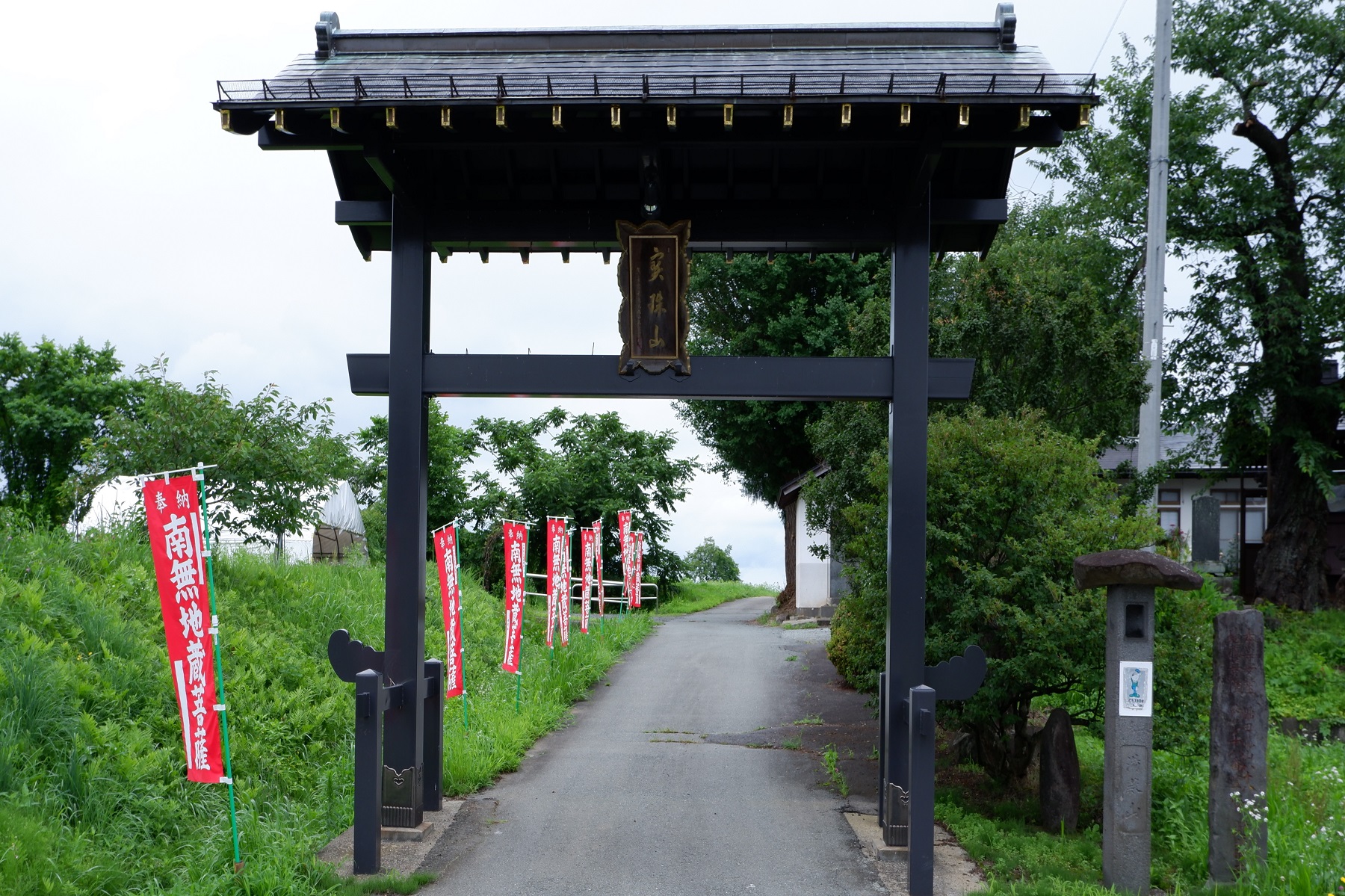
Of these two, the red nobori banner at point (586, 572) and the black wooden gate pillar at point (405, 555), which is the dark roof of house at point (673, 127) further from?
the red nobori banner at point (586, 572)

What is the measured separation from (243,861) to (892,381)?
5.26 m

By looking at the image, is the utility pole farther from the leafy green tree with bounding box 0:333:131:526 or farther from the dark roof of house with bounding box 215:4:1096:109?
the leafy green tree with bounding box 0:333:131:526

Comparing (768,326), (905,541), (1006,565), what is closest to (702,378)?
(905,541)

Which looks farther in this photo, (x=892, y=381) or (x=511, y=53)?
(x=511, y=53)

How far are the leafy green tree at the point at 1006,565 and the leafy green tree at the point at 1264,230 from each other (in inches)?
472

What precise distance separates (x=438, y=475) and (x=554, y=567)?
1277 cm

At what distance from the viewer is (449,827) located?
7363mm

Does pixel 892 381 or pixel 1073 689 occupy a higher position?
pixel 892 381

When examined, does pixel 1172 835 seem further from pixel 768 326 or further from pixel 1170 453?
pixel 1170 453

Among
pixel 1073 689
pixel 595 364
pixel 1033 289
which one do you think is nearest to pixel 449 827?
pixel 595 364

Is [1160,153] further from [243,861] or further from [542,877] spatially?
[243,861]

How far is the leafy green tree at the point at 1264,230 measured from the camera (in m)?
18.1

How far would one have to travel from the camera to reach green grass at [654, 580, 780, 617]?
30.8 metres

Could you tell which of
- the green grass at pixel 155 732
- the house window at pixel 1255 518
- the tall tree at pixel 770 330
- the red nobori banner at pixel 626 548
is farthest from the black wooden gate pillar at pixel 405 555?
the house window at pixel 1255 518
